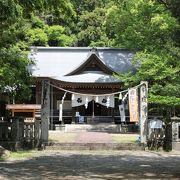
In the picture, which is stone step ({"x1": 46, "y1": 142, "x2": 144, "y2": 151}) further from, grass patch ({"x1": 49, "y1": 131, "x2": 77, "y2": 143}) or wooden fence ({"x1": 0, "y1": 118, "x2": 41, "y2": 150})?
grass patch ({"x1": 49, "y1": 131, "x2": 77, "y2": 143})

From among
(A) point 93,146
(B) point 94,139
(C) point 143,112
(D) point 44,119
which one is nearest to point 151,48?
(B) point 94,139

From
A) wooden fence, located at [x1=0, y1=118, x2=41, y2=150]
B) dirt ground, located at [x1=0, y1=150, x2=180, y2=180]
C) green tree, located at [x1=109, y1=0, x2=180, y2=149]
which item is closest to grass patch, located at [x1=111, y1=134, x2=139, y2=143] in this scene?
green tree, located at [x1=109, y1=0, x2=180, y2=149]

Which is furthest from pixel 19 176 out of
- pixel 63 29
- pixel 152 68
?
pixel 63 29

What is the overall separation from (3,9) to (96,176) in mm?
4867

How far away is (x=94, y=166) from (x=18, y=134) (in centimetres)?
596

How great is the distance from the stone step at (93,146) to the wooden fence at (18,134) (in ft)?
2.67

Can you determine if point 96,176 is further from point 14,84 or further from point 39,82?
point 39,82

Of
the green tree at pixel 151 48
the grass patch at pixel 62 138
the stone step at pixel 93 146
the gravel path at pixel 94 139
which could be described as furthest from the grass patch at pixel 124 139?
the green tree at pixel 151 48

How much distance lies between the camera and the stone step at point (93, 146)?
18.7m

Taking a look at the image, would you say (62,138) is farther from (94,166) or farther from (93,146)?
(94,166)

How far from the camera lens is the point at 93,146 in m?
18.9

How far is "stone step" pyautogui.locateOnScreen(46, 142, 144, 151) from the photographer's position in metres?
18.7

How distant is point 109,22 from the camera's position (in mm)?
31297

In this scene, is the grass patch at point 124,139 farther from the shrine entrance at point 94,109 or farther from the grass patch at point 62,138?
the shrine entrance at point 94,109
